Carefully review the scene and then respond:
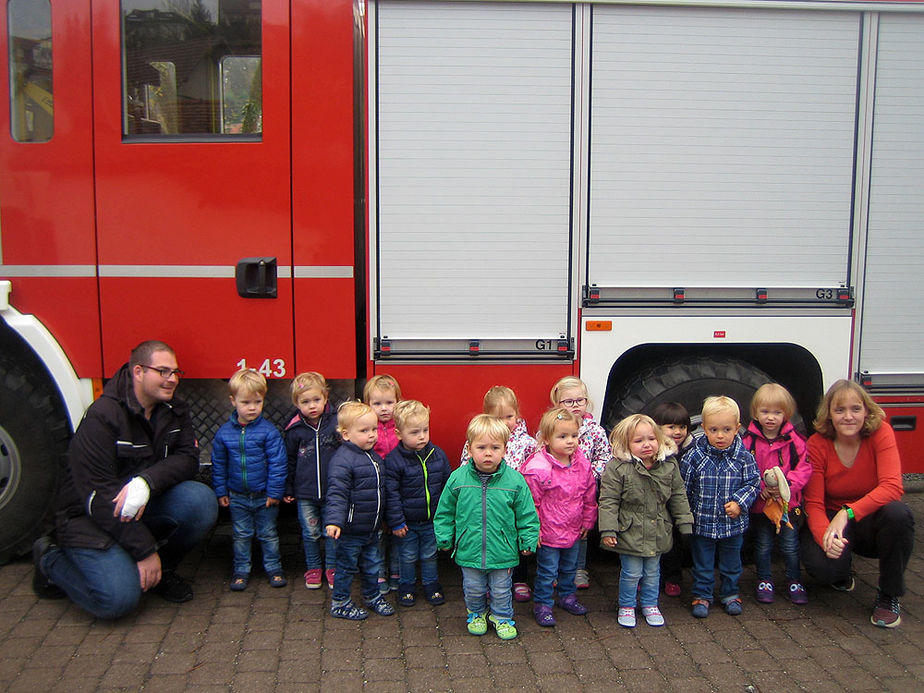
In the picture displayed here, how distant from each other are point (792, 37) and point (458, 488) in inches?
115

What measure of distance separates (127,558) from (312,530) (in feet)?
2.93

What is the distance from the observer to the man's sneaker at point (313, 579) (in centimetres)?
414

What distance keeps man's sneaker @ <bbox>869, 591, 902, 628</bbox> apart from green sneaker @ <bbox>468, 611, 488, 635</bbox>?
189cm

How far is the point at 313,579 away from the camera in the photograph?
415 centimetres

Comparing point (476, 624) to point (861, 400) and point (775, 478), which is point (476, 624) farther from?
point (861, 400)

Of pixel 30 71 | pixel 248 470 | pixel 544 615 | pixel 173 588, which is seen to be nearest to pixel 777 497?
pixel 544 615

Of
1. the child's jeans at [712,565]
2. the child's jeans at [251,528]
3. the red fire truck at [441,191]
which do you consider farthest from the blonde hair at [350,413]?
the child's jeans at [712,565]

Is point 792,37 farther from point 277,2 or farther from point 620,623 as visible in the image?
point 620,623

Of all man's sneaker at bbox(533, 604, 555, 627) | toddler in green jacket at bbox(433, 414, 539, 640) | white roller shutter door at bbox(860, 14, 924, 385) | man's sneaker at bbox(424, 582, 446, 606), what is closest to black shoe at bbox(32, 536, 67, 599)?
man's sneaker at bbox(424, 582, 446, 606)

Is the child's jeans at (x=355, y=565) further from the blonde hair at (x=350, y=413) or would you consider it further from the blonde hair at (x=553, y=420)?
the blonde hair at (x=553, y=420)

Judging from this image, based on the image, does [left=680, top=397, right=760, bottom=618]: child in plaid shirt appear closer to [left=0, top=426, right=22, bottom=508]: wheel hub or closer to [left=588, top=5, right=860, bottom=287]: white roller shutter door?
[left=588, top=5, right=860, bottom=287]: white roller shutter door

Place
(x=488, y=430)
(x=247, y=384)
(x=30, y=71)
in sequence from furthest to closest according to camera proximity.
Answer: (x=30, y=71)
(x=247, y=384)
(x=488, y=430)

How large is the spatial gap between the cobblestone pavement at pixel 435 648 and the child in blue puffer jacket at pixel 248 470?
0.26 meters

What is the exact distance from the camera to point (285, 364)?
4191mm
